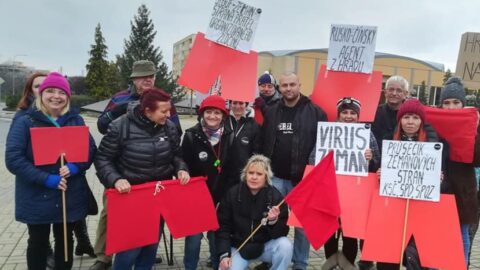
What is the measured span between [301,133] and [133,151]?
5.80 ft

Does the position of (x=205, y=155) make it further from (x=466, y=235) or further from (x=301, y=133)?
(x=466, y=235)

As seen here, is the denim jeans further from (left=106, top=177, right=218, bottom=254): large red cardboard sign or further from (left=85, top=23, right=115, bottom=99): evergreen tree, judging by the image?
(left=85, top=23, right=115, bottom=99): evergreen tree

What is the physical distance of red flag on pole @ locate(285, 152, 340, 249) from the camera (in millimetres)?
3998

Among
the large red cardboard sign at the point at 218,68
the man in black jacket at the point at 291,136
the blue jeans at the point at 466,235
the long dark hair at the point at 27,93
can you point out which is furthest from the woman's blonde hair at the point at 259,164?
the long dark hair at the point at 27,93

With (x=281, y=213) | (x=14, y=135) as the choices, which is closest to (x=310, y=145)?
(x=281, y=213)

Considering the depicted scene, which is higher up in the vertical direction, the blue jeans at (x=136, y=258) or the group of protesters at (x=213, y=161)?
the group of protesters at (x=213, y=161)

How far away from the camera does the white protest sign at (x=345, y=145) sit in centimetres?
423

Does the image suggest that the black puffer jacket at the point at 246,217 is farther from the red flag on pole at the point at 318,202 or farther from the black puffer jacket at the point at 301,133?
the black puffer jacket at the point at 301,133

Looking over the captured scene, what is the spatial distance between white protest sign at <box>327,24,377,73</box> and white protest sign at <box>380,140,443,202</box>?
1276mm

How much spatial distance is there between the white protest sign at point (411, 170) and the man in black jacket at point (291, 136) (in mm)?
904

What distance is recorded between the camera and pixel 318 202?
13.1 ft

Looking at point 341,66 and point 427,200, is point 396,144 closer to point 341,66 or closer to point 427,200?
point 427,200

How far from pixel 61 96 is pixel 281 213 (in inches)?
91.5

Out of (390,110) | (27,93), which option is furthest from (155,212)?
(390,110)
